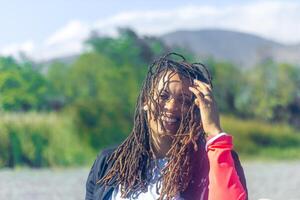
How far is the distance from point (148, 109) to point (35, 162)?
728 inches

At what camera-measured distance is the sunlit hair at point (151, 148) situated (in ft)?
7.84

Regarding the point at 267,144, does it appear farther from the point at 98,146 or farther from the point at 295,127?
the point at 98,146

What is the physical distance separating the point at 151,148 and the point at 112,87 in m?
23.7

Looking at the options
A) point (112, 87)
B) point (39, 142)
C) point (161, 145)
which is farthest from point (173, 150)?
point (112, 87)

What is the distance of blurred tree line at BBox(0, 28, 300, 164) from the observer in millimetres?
23266

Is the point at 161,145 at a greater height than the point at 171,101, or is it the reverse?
the point at 171,101

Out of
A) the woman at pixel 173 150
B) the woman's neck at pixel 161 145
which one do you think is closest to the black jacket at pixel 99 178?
the woman at pixel 173 150

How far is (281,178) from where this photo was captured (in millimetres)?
17016

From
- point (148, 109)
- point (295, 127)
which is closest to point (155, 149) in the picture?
point (148, 109)

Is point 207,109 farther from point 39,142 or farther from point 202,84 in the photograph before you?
point 39,142

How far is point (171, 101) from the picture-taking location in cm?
241

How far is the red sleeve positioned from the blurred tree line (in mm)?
19211

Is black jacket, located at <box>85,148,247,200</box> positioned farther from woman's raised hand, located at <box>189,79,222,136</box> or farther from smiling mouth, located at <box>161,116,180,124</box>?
woman's raised hand, located at <box>189,79,222,136</box>

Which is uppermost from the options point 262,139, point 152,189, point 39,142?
point 152,189
